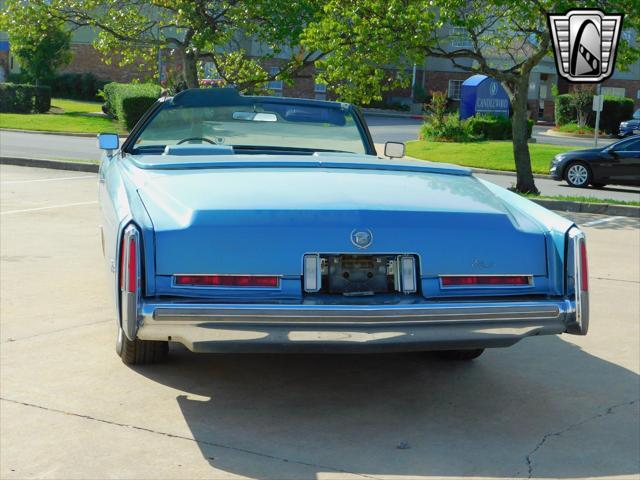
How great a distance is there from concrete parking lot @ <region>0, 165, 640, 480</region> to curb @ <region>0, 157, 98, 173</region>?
484 inches

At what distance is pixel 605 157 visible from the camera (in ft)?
73.3

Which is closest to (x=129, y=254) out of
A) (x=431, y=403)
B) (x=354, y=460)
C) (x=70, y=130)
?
(x=354, y=460)

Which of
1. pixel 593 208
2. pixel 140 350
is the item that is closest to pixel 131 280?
pixel 140 350

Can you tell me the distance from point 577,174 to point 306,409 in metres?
18.4

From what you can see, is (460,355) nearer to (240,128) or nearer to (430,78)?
(240,128)

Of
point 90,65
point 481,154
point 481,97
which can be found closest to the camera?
point 481,154

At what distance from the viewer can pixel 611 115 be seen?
155 feet

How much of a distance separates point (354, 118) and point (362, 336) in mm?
2955

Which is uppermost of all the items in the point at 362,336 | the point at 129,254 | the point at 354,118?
the point at 354,118

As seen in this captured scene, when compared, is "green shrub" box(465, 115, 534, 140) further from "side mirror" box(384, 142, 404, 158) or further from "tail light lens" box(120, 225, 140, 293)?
"tail light lens" box(120, 225, 140, 293)

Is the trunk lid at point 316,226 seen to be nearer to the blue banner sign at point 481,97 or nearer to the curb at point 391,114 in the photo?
the blue banner sign at point 481,97

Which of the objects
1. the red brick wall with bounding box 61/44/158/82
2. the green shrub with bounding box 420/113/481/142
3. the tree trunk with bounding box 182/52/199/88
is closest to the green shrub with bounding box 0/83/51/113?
the green shrub with bounding box 420/113/481/142

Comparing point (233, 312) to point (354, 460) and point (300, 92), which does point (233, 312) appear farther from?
point (300, 92)

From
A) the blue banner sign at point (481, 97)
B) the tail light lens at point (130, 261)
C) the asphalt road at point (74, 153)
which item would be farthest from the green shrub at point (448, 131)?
the tail light lens at point (130, 261)
